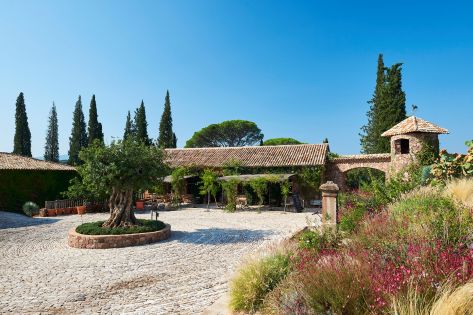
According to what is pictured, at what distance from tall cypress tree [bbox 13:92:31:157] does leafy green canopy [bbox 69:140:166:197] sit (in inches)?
1316

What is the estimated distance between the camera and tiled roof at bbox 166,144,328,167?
21.8m

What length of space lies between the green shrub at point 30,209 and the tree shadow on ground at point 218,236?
1068cm

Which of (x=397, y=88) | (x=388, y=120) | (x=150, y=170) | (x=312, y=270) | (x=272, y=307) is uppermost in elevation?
(x=397, y=88)

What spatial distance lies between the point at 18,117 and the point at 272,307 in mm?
43214

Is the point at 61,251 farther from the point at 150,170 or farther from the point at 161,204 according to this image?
the point at 161,204

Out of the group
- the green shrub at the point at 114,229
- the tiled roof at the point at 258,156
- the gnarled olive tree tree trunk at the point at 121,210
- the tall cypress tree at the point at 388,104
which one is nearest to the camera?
the green shrub at the point at 114,229

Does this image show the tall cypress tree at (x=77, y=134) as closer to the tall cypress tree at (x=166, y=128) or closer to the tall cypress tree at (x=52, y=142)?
the tall cypress tree at (x=52, y=142)

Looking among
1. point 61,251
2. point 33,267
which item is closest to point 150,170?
point 61,251

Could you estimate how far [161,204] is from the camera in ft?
71.0

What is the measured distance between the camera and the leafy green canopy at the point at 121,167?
1034 centimetres

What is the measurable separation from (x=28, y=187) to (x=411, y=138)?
72.1ft

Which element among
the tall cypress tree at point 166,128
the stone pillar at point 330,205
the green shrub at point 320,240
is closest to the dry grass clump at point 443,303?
the green shrub at point 320,240

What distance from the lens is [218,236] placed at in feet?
35.2

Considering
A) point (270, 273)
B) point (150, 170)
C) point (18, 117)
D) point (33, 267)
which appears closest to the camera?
point (270, 273)
